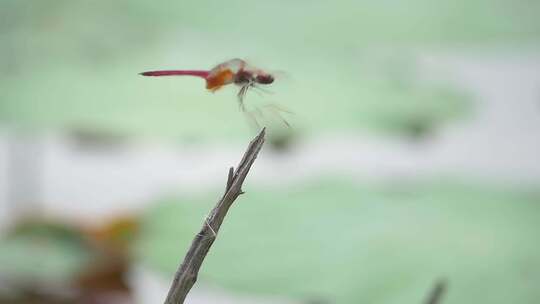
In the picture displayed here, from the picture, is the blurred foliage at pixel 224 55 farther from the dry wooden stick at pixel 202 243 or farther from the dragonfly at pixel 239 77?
the dry wooden stick at pixel 202 243

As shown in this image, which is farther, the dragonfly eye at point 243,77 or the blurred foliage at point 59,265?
the blurred foliage at point 59,265

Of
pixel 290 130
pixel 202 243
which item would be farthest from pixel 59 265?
pixel 202 243

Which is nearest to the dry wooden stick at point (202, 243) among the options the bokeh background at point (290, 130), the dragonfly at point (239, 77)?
the dragonfly at point (239, 77)

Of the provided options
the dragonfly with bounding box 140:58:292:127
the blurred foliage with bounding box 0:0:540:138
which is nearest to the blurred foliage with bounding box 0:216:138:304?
the blurred foliage with bounding box 0:0:540:138

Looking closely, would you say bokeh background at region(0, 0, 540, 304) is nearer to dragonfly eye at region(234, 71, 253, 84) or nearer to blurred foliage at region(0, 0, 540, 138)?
blurred foliage at region(0, 0, 540, 138)

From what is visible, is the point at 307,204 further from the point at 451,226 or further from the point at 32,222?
the point at 32,222

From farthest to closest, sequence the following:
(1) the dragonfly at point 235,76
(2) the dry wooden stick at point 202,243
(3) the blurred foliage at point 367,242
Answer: (3) the blurred foliage at point 367,242 → (1) the dragonfly at point 235,76 → (2) the dry wooden stick at point 202,243

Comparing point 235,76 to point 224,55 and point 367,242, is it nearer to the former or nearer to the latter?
point 367,242
